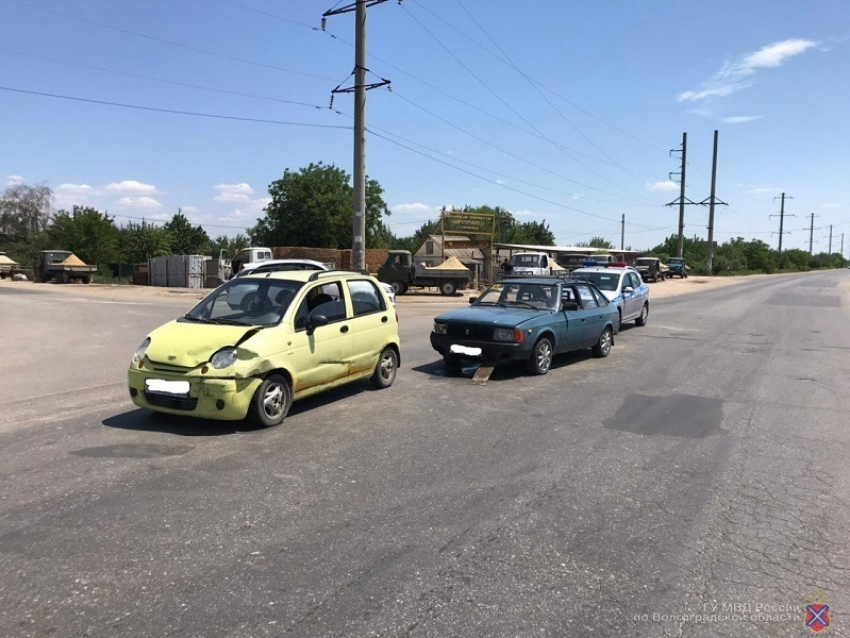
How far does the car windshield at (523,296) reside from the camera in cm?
1041

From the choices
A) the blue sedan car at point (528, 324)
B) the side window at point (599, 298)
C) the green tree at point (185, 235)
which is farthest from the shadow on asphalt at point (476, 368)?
the green tree at point (185, 235)

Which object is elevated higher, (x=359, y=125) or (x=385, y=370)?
(x=359, y=125)

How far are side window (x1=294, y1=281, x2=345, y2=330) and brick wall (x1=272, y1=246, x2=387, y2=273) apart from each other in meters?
30.9

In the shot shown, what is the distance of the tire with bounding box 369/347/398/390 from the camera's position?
27.7 feet

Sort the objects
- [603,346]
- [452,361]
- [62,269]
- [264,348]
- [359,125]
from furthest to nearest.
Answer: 1. [62,269]
2. [359,125]
3. [603,346]
4. [452,361]
5. [264,348]

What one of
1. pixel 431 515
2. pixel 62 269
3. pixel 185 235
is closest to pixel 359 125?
pixel 431 515

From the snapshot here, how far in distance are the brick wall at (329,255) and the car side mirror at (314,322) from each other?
103 feet

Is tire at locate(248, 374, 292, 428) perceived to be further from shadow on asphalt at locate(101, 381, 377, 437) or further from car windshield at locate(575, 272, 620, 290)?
car windshield at locate(575, 272, 620, 290)

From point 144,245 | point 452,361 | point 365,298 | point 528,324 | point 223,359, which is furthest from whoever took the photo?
point 144,245

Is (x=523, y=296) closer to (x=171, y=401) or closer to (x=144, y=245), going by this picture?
(x=171, y=401)

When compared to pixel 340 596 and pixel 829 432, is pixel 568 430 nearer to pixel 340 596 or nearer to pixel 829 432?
pixel 829 432

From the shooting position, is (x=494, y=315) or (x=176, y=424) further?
(x=494, y=315)

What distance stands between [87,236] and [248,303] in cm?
5910

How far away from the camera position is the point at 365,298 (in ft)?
27.1
